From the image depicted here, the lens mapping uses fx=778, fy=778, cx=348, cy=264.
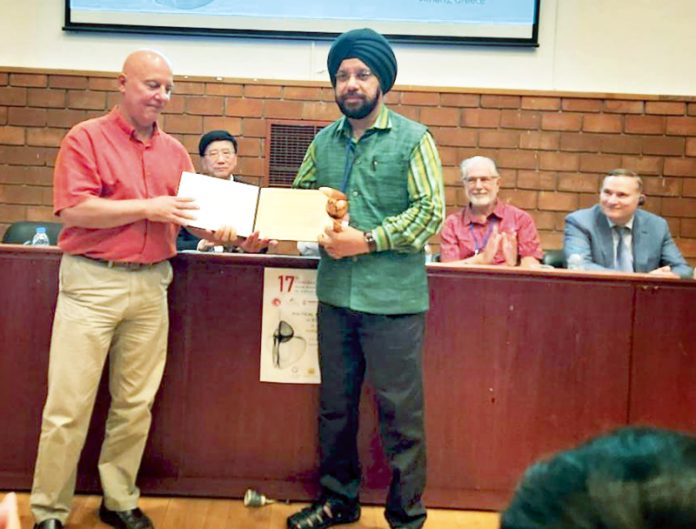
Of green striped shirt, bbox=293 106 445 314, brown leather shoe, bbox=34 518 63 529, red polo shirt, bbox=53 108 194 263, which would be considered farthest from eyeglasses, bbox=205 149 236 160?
brown leather shoe, bbox=34 518 63 529

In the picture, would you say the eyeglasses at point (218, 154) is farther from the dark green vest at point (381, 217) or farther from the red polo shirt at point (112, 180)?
the dark green vest at point (381, 217)

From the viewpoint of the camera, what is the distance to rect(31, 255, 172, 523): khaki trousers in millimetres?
2367

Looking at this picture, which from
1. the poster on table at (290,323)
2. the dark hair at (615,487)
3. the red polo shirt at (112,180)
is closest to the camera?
Answer: the dark hair at (615,487)

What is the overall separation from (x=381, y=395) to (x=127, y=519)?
0.93m

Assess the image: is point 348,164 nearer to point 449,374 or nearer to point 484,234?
point 449,374

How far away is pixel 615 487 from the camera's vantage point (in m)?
0.45

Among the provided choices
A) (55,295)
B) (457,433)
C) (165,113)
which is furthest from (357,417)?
(165,113)

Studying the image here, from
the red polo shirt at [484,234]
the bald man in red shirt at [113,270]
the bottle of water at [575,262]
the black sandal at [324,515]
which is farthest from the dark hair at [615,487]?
the red polo shirt at [484,234]

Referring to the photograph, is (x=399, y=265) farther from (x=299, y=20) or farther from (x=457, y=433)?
(x=299, y=20)

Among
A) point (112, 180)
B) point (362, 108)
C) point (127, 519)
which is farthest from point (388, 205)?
point (127, 519)

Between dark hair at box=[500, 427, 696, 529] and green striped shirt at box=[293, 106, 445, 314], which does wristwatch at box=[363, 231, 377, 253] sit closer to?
green striped shirt at box=[293, 106, 445, 314]

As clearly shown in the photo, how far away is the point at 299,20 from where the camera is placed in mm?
4645

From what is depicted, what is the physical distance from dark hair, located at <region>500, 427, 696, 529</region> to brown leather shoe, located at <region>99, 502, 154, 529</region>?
228cm

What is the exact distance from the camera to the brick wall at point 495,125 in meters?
4.66
